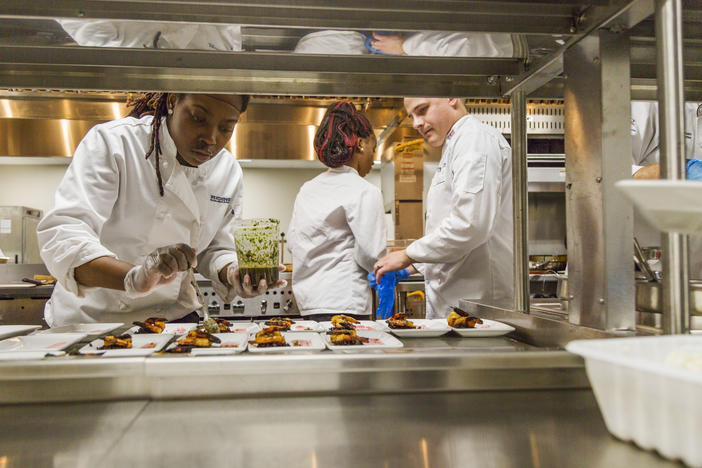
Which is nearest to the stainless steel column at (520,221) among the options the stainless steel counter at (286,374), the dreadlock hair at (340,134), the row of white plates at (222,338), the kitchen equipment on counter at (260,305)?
the row of white plates at (222,338)

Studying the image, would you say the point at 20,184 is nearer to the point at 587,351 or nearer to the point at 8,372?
the point at 8,372

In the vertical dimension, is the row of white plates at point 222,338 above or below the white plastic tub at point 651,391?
below

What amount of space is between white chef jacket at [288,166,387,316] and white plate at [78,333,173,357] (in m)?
1.38

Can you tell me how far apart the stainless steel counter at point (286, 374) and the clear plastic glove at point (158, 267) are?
650 millimetres

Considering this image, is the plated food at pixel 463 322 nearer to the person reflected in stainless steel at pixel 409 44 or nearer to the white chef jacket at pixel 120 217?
the person reflected in stainless steel at pixel 409 44

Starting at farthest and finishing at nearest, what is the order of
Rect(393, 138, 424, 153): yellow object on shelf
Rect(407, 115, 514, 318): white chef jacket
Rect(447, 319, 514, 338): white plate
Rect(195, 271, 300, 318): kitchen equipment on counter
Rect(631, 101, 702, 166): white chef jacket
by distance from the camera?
Rect(393, 138, 424, 153): yellow object on shelf → Rect(195, 271, 300, 318): kitchen equipment on counter → Rect(631, 101, 702, 166): white chef jacket → Rect(407, 115, 514, 318): white chef jacket → Rect(447, 319, 514, 338): white plate

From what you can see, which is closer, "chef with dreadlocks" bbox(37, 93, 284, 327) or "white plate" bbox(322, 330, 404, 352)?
"white plate" bbox(322, 330, 404, 352)

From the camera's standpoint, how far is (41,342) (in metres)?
1.32

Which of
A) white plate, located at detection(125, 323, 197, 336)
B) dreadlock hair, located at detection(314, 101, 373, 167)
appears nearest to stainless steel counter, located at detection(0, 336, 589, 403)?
white plate, located at detection(125, 323, 197, 336)

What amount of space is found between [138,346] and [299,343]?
41cm

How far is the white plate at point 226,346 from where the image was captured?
3.87ft

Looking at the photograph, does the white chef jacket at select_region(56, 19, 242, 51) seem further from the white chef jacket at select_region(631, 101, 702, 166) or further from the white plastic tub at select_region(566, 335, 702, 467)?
the white chef jacket at select_region(631, 101, 702, 166)

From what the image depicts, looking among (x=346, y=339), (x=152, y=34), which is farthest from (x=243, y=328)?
(x=152, y=34)

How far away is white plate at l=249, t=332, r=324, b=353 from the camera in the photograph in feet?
4.10
